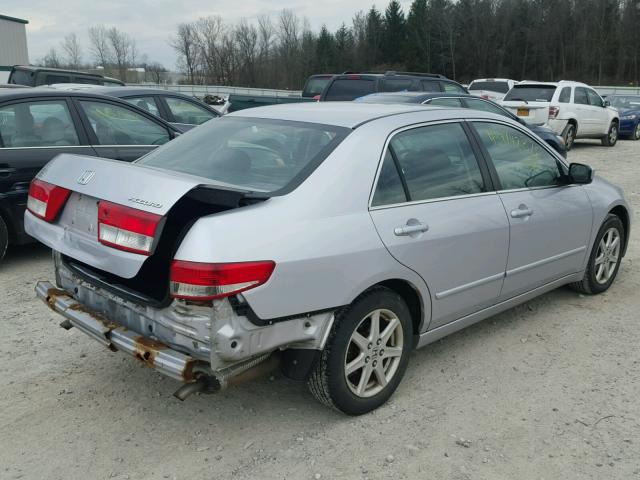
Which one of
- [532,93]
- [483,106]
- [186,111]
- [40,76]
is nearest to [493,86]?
[532,93]

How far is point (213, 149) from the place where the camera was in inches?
146

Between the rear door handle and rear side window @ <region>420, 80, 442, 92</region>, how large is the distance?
9.48 m

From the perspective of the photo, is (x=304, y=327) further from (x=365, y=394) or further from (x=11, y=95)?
(x=11, y=95)

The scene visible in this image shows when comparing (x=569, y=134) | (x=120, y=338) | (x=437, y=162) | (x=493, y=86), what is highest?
(x=493, y=86)

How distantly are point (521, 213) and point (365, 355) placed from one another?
1563 mm

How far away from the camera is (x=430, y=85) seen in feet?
43.6

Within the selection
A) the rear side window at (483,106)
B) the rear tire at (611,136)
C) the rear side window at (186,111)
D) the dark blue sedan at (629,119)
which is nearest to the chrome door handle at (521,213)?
the rear side window at (186,111)

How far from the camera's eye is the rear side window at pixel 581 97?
52.5ft

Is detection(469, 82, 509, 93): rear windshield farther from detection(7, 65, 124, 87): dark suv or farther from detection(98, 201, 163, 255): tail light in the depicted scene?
detection(98, 201, 163, 255): tail light

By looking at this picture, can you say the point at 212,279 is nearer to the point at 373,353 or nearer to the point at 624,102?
the point at 373,353

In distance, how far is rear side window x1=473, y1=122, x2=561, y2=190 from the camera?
4.08 metres

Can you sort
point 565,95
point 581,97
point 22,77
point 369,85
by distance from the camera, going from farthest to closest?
point 581,97
point 565,95
point 22,77
point 369,85

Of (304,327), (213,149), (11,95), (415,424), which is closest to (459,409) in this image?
(415,424)

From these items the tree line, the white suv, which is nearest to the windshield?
the white suv
